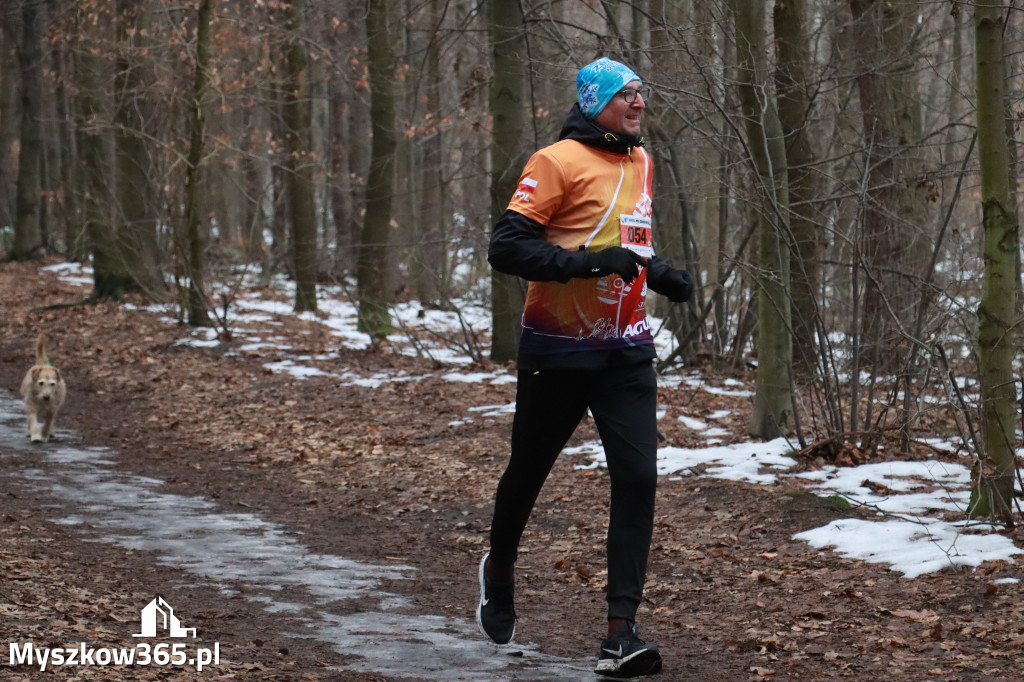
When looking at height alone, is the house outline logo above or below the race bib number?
below

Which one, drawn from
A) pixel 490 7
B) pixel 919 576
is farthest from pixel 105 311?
pixel 919 576

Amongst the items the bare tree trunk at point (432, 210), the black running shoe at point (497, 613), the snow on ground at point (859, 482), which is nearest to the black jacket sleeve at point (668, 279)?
the black running shoe at point (497, 613)

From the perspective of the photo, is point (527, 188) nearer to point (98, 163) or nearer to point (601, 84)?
point (601, 84)

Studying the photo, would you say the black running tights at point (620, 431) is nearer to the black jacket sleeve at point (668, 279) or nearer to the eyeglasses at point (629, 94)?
the black jacket sleeve at point (668, 279)

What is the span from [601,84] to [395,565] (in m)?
3.47

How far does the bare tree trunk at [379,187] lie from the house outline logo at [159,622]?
1227cm

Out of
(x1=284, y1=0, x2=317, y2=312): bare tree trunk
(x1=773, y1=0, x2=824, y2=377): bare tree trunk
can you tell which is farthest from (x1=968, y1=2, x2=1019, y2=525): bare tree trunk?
(x1=284, y1=0, x2=317, y2=312): bare tree trunk

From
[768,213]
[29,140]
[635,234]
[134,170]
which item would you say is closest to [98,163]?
[134,170]

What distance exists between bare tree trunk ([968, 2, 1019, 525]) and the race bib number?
260cm

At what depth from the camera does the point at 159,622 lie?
5.02 metres

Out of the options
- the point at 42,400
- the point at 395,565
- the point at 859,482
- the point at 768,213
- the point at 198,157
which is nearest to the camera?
the point at 395,565

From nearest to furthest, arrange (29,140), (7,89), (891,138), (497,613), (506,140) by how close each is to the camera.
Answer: (497,613) → (891,138) → (506,140) → (29,140) → (7,89)

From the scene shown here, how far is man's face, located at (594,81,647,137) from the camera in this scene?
4387mm

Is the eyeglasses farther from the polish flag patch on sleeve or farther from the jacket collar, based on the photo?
the polish flag patch on sleeve
